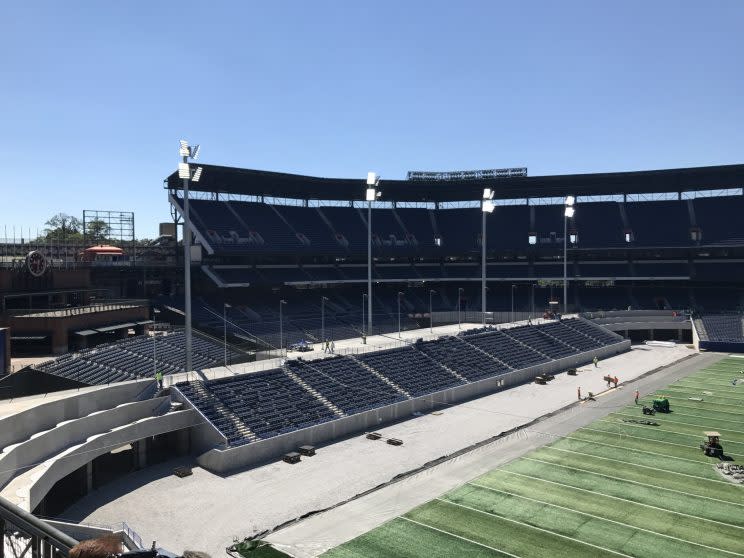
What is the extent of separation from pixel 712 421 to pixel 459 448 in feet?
55.6

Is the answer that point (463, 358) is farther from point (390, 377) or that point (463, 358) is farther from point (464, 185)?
point (464, 185)

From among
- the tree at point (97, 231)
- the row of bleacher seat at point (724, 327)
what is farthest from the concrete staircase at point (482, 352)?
the tree at point (97, 231)

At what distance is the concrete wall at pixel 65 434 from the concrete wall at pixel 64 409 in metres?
0.34

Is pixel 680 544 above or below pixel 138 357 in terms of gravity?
below

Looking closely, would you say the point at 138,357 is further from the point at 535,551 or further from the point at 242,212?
the point at 242,212

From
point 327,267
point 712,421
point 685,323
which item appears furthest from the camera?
point 327,267

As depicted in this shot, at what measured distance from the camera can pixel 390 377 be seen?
4106 cm

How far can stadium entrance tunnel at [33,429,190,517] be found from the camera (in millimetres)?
23953

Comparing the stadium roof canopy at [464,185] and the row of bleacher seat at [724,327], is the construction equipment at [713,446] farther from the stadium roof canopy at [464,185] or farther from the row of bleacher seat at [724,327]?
the stadium roof canopy at [464,185]

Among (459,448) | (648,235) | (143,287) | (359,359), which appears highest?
(648,235)

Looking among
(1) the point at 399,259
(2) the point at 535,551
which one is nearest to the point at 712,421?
(2) the point at 535,551

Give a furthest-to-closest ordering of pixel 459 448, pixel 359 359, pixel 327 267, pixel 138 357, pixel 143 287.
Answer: pixel 327 267 < pixel 143 287 < pixel 359 359 < pixel 138 357 < pixel 459 448

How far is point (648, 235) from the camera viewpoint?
3019 inches

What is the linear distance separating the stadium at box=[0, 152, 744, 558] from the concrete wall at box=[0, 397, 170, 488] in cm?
11
